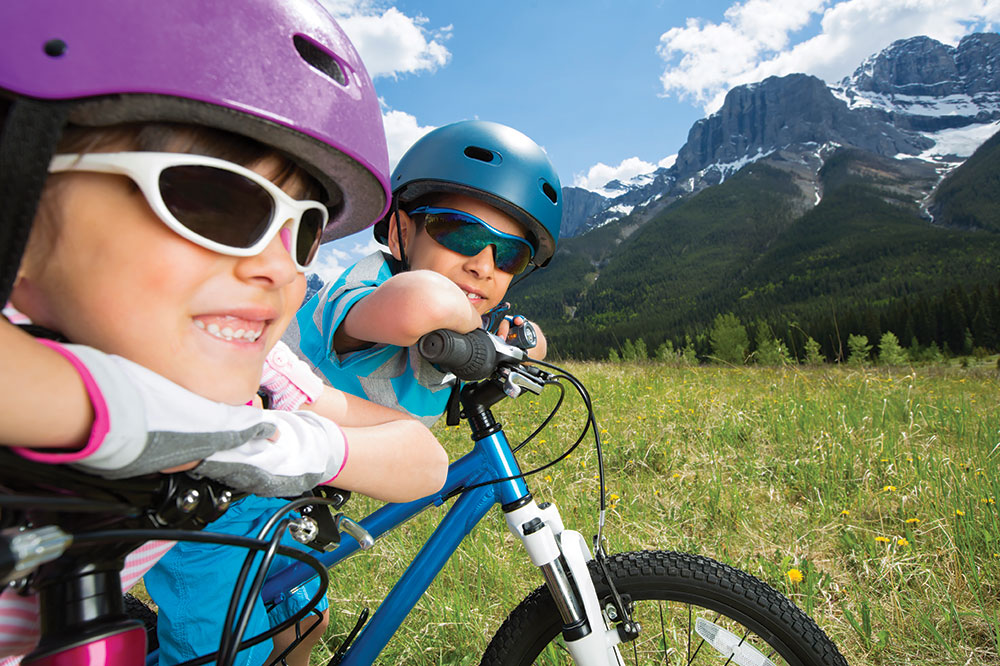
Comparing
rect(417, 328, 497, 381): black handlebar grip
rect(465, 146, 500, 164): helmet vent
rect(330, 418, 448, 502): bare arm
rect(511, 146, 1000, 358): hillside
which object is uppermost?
rect(511, 146, 1000, 358): hillside

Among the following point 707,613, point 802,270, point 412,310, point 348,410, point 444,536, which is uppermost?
point 802,270

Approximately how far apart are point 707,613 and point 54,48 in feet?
6.64

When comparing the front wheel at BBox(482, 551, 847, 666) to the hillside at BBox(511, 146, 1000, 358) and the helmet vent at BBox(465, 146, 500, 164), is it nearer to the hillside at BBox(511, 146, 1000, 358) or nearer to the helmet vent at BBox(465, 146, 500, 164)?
the helmet vent at BBox(465, 146, 500, 164)

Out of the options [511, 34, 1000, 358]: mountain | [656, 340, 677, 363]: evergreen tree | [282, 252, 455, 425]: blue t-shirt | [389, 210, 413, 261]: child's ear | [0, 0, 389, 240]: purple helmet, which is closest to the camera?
[0, 0, 389, 240]: purple helmet

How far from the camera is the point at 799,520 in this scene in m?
3.18

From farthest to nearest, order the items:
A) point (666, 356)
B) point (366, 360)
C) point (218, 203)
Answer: point (666, 356), point (366, 360), point (218, 203)

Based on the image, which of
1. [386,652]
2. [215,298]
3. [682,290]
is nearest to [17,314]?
[215,298]

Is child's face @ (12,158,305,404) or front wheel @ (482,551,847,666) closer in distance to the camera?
child's face @ (12,158,305,404)

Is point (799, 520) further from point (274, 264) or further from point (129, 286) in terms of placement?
point (129, 286)

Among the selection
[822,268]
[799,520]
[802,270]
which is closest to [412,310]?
[799,520]

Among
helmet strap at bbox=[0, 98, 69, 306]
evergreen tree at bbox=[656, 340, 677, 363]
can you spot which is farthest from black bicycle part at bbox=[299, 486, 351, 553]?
evergreen tree at bbox=[656, 340, 677, 363]

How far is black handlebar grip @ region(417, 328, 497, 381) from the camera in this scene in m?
1.38

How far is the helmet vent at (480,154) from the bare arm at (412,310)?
2.99 feet

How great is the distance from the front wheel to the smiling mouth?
3.94ft
